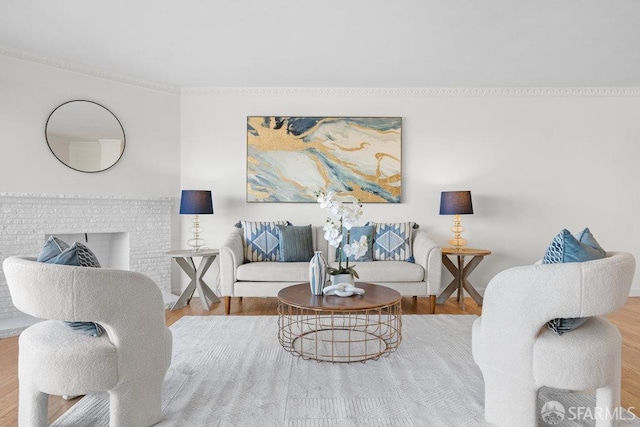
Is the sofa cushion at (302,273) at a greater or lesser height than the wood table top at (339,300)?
lesser

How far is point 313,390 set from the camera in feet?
6.92

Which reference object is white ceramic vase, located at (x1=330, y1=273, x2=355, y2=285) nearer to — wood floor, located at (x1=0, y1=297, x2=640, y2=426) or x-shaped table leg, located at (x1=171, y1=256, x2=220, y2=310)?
wood floor, located at (x1=0, y1=297, x2=640, y2=426)

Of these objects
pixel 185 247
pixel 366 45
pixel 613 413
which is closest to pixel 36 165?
pixel 185 247

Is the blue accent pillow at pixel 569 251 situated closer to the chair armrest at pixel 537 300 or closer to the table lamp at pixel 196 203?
the chair armrest at pixel 537 300

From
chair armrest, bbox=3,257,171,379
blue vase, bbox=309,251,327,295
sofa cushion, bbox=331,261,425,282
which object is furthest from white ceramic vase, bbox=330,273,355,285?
chair armrest, bbox=3,257,171,379

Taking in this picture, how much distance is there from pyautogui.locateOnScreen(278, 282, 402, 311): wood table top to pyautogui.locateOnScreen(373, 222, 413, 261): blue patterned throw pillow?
4.32 ft

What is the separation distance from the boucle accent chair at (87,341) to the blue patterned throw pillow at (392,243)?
280 cm

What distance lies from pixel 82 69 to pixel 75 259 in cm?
322

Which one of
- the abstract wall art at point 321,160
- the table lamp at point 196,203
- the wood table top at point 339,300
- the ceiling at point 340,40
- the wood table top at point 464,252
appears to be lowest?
the wood table top at point 339,300

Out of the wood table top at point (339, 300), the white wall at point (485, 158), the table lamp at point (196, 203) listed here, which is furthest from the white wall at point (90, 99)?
the wood table top at point (339, 300)

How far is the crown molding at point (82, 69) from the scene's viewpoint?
3561 mm

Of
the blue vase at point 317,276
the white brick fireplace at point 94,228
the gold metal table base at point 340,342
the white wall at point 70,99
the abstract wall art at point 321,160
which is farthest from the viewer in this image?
the abstract wall art at point 321,160

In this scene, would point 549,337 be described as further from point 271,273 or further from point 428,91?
point 428,91

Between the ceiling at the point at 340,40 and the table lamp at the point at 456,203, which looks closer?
the ceiling at the point at 340,40
